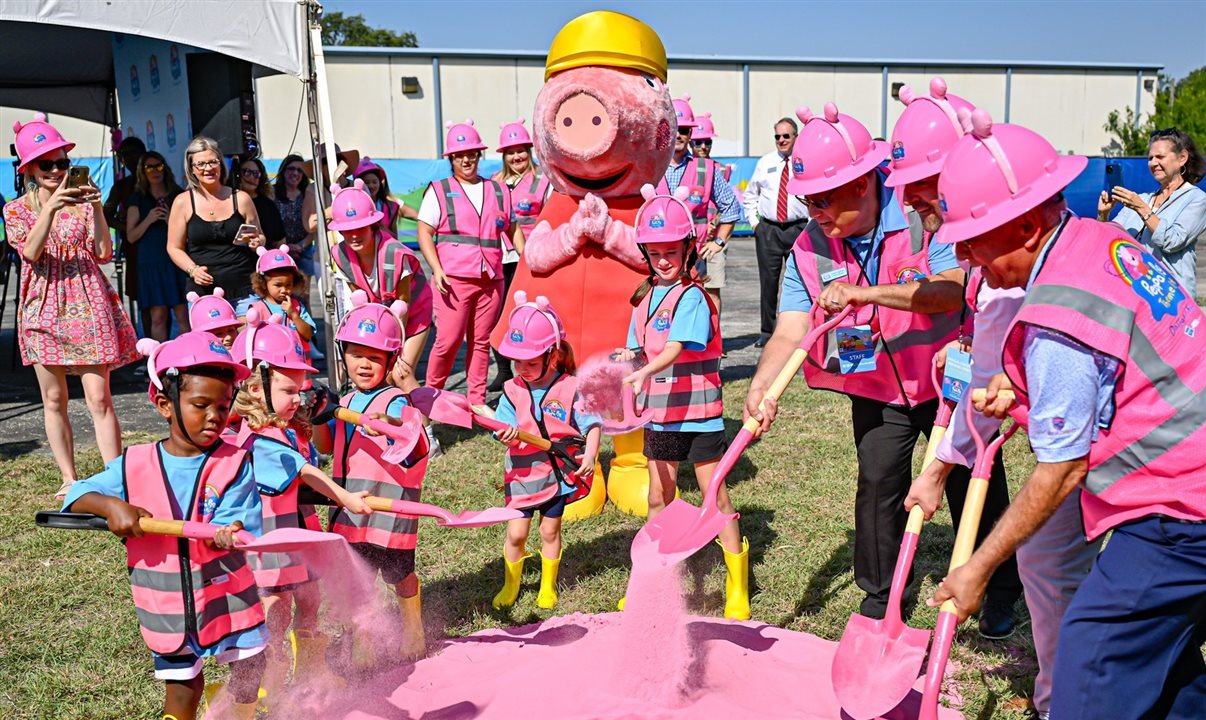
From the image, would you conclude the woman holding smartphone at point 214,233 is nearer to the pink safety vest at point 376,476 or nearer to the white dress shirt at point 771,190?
the pink safety vest at point 376,476

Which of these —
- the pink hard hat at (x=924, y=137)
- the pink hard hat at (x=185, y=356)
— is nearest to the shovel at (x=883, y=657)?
the pink hard hat at (x=924, y=137)

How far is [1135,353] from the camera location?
2424mm

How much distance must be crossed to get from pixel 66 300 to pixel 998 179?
5285 millimetres

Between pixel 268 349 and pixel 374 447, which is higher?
pixel 268 349

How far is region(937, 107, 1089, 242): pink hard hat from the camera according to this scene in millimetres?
2521

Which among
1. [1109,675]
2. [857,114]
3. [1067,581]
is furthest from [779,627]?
[857,114]

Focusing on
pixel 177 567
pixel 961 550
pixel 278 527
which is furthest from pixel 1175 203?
pixel 177 567

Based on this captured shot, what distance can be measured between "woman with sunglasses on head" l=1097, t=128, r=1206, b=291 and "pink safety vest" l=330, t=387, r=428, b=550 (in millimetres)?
5367

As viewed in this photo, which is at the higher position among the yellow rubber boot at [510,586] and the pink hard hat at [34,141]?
the pink hard hat at [34,141]

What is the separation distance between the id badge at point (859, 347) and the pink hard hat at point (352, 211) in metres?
3.25

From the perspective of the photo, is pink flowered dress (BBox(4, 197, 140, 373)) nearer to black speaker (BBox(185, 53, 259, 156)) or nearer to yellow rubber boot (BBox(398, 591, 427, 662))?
black speaker (BBox(185, 53, 259, 156))

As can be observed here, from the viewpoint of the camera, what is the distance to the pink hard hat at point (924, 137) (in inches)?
134

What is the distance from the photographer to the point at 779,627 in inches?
181

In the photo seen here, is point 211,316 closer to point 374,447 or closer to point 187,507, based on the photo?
point 374,447
